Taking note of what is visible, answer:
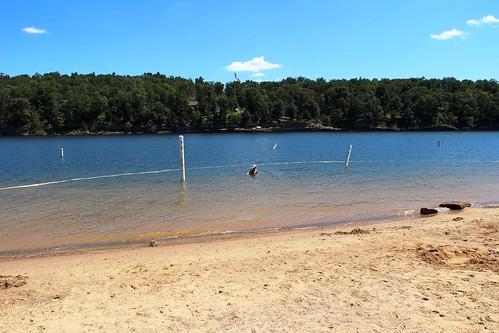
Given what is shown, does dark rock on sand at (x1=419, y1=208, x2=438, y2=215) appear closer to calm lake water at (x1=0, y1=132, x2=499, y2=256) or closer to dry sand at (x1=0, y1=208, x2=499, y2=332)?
calm lake water at (x1=0, y1=132, x2=499, y2=256)

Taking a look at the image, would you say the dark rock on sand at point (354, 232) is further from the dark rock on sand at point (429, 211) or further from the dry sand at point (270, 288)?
the dark rock on sand at point (429, 211)

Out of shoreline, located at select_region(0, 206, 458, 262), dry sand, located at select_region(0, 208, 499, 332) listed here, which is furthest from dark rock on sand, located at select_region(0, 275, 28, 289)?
shoreline, located at select_region(0, 206, 458, 262)

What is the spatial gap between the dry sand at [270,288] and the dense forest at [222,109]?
152909 mm

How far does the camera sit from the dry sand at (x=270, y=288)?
23.2ft

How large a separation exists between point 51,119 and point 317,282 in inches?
6446

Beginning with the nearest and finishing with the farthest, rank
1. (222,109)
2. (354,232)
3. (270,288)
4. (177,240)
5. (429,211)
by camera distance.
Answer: (270,288) < (354,232) < (177,240) < (429,211) < (222,109)

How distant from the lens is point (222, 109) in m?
168

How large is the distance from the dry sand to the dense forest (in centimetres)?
15291

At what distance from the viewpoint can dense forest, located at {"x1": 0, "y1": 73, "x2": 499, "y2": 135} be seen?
516ft

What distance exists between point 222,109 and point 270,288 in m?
161

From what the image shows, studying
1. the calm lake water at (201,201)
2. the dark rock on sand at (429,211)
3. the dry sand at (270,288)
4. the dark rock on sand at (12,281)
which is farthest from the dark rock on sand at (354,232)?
the dark rock on sand at (12,281)

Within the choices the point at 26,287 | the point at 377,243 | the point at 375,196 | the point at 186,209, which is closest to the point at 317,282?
the point at 377,243

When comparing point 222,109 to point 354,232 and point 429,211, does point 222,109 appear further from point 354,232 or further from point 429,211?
point 354,232

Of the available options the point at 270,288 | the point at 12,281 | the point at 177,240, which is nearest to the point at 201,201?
the point at 177,240
